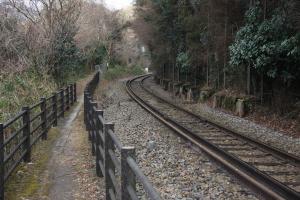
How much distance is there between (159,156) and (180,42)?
23924 mm

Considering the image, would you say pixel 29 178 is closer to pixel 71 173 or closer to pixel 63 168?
pixel 71 173

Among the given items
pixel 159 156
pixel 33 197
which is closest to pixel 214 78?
pixel 159 156

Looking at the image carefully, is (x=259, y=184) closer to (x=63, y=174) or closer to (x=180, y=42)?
(x=63, y=174)

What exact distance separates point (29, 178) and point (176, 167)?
309 cm

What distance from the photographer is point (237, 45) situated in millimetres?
19781

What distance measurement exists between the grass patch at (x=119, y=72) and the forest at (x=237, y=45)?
14.8 meters

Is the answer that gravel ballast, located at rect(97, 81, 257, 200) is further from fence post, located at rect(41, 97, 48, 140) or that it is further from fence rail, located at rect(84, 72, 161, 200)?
fence post, located at rect(41, 97, 48, 140)

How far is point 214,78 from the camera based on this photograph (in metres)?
26.8

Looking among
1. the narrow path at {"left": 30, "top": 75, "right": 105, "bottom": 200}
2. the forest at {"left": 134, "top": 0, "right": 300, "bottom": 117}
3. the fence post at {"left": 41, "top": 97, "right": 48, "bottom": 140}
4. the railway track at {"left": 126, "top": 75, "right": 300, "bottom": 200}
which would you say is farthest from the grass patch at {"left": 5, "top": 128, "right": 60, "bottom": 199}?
the forest at {"left": 134, "top": 0, "right": 300, "bottom": 117}

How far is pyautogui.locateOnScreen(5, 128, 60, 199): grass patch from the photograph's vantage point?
765 centimetres

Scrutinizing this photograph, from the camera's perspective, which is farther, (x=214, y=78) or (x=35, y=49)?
(x=214, y=78)

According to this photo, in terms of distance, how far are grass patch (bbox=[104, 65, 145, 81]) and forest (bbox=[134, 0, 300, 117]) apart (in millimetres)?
14826

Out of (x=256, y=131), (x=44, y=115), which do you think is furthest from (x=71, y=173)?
(x=256, y=131)

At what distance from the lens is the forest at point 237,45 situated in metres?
17.1
